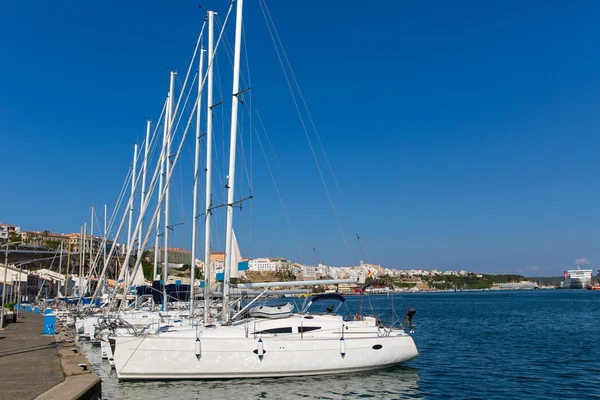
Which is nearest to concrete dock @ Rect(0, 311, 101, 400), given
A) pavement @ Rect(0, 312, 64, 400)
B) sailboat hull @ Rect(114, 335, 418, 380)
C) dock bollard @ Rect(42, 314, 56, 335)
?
pavement @ Rect(0, 312, 64, 400)

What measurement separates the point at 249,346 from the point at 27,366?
23.9 ft

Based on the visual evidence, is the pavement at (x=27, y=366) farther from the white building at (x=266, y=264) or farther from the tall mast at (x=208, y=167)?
the white building at (x=266, y=264)

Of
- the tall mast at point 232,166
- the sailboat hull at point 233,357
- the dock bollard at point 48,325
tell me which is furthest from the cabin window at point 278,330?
the dock bollard at point 48,325

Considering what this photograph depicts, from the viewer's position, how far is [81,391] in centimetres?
1144

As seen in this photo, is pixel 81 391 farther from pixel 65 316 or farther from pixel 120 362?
pixel 65 316

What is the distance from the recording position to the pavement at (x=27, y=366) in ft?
41.7

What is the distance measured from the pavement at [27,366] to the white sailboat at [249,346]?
2468 mm

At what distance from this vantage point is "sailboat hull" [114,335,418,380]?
56.5 ft

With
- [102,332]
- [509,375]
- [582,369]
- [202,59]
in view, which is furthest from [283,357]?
[202,59]

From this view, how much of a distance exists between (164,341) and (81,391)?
19.3 feet

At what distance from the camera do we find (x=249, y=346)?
58.1 feet

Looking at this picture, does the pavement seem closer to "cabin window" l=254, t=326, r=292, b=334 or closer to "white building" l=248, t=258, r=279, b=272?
"cabin window" l=254, t=326, r=292, b=334

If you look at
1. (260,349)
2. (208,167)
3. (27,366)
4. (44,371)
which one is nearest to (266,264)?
(208,167)

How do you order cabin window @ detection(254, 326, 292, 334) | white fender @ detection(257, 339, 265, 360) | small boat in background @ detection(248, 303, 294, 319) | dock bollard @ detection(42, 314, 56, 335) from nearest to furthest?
1. white fender @ detection(257, 339, 265, 360)
2. cabin window @ detection(254, 326, 292, 334)
3. small boat in background @ detection(248, 303, 294, 319)
4. dock bollard @ detection(42, 314, 56, 335)
